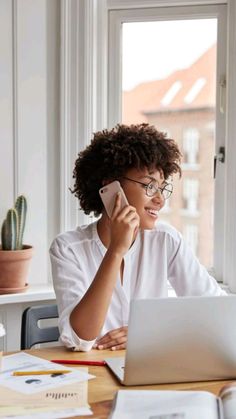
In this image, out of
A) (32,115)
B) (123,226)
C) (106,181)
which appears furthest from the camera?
(32,115)

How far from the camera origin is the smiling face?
179 cm

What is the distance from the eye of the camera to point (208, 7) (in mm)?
2658

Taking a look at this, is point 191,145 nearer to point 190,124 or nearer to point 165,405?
point 190,124

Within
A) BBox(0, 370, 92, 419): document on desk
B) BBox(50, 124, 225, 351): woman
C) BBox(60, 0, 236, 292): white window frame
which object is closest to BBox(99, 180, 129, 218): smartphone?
BBox(50, 124, 225, 351): woman

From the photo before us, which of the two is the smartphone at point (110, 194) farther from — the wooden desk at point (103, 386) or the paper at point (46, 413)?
the paper at point (46, 413)

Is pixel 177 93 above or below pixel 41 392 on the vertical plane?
above

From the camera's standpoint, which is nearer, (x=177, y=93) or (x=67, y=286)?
(x=67, y=286)

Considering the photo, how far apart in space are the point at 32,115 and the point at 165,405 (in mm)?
1756

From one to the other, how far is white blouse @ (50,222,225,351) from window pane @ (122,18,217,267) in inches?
32.7

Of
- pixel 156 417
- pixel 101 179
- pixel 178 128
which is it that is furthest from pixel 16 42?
pixel 156 417

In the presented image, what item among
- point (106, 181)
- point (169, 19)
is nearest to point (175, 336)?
point (106, 181)

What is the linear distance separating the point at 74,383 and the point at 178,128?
169 cm

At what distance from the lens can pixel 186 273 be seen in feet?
6.31

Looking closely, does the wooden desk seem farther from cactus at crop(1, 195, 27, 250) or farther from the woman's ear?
cactus at crop(1, 195, 27, 250)
